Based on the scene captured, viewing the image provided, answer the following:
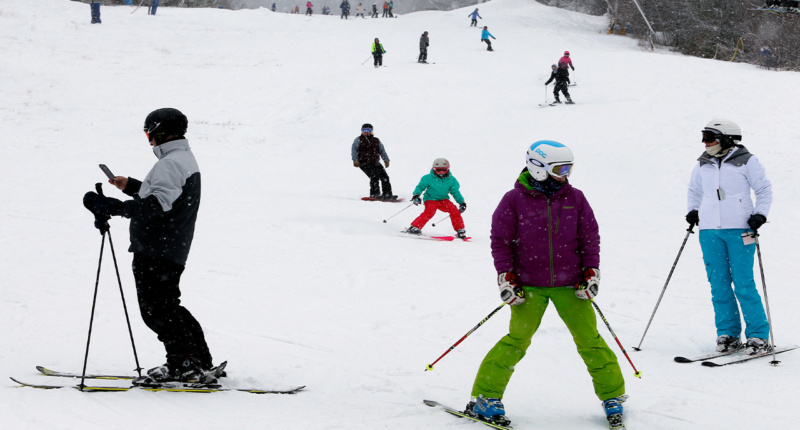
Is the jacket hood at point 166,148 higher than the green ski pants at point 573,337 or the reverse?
higher

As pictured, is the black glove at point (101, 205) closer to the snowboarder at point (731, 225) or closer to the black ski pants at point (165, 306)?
the black ski pants at point (165, 306)

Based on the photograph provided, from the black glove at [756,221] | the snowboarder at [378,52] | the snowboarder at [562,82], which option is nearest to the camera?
the black glove at [756,221]

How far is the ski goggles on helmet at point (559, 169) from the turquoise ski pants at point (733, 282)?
89.6 inches

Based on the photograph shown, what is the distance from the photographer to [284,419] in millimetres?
3617

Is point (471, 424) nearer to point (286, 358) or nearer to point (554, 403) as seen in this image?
point (554, 403)

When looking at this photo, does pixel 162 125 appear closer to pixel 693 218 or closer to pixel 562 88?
pixel 693 218

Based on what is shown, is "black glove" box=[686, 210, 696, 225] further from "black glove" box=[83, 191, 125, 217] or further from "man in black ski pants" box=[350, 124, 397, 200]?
"man in black ski pants" box=[350, 124, 397, 200]

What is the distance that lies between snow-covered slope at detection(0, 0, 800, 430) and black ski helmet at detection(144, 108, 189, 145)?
63.6 inches

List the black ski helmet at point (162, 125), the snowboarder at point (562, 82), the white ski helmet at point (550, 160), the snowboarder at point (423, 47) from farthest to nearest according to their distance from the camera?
the snowboarder at point (423, 47)
the snowboarder at point (562, 82)
the black ski helmet at point (162, 125)
the white ski helmet at point (550, 160)

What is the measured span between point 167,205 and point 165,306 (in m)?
0.69

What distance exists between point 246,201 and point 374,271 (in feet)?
15.5

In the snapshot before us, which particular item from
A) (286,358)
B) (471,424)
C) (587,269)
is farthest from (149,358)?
A: (587,269)

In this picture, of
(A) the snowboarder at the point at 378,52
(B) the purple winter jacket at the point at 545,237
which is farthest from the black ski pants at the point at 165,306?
(A) the snowboarder at the point at 378,52

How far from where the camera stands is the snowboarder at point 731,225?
480 cm
